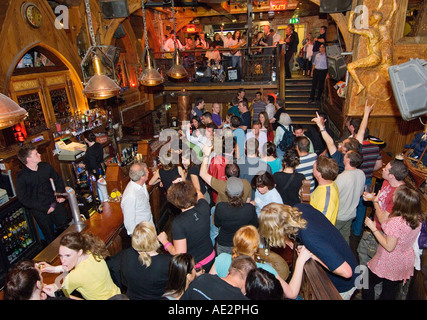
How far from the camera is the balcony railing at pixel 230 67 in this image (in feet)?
31.7

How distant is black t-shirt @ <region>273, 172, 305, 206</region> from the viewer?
3502 mm

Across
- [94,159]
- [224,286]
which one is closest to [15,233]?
[94,159]

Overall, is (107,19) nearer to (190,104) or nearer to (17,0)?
(17,0)

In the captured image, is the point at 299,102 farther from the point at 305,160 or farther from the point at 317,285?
the point at 317,285

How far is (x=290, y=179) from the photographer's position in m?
3.51

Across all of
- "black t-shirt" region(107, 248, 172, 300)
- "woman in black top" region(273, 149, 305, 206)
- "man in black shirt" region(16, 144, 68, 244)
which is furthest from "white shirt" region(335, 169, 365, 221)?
"man in black shirt" region(16, 144, 68, 244)

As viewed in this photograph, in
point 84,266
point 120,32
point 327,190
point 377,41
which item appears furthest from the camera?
point 120,32

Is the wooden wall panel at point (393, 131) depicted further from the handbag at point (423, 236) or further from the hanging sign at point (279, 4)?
the hanging sign at point (279, 4)

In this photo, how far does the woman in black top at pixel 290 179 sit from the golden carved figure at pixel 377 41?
3.85 metres

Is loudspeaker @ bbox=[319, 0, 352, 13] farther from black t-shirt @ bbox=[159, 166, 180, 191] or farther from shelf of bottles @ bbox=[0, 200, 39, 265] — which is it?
shelf of bottles @ bbox=[0, 200, 39, 265]

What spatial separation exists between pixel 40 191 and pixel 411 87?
545cm
